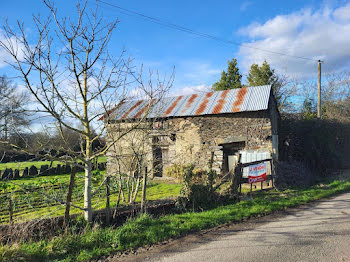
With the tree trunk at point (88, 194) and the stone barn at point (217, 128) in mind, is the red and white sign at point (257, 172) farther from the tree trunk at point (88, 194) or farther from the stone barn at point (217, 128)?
the tree trunk at point (88, 194)

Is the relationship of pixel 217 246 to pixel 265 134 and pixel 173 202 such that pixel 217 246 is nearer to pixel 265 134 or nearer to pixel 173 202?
pixel 173 202

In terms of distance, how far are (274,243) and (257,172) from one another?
5.00 m

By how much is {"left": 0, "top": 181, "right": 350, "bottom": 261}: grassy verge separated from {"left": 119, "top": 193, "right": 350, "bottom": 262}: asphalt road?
43 cm

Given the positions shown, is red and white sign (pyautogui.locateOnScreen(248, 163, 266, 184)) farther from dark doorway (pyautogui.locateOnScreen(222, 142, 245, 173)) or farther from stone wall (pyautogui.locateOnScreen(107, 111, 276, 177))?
dark doorway (pyautogui.locateOnScreen(222, 142, 245, 173))

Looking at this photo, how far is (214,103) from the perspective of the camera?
14227mm

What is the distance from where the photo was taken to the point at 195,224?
6.03 metres

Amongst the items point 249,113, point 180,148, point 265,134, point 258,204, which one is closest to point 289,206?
point 258,204

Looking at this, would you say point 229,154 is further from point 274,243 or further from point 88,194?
point 88,194

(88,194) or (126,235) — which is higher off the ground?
(88,194)

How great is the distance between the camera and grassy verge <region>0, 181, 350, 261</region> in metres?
4.53

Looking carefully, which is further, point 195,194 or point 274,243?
point 195,194

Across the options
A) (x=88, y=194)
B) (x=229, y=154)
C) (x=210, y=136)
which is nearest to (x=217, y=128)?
(x=210, y=136)

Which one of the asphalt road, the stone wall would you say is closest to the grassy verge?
the asphalt road

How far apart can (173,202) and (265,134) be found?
22.1 feet
